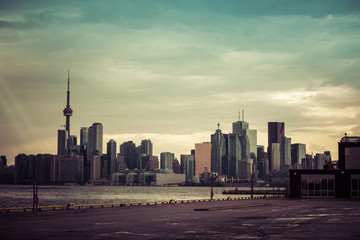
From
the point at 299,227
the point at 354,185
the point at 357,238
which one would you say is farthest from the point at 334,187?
the point at 357,238

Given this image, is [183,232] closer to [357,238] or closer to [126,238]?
[126,238]

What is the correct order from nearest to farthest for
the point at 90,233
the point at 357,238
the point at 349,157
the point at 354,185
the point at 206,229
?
1. the point at 357,238
2. the point at 90,233
3. the point at 206,229
4. the point at 354,185
5. the point at 349,157

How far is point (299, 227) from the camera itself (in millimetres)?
38844

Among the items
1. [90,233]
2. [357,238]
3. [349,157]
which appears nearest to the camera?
[357,238]

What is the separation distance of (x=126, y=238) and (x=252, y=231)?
31.6ft

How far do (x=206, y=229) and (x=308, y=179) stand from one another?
80.2m

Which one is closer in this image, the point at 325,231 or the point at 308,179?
the point at 325,231

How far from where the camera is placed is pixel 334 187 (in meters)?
111

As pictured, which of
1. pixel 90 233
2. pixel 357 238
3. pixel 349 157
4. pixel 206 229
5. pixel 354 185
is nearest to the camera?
pixel 357 238

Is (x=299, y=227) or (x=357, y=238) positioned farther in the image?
(x=299, y=227)

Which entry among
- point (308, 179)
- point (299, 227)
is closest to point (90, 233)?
point (299, 227)

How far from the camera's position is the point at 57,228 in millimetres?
37594

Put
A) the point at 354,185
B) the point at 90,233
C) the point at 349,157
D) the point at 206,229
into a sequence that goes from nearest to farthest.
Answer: the point at 90,233 < the point at 206,229 < the point at 354,185 < the point at 349,157

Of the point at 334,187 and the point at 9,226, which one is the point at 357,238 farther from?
the point at 334,187
